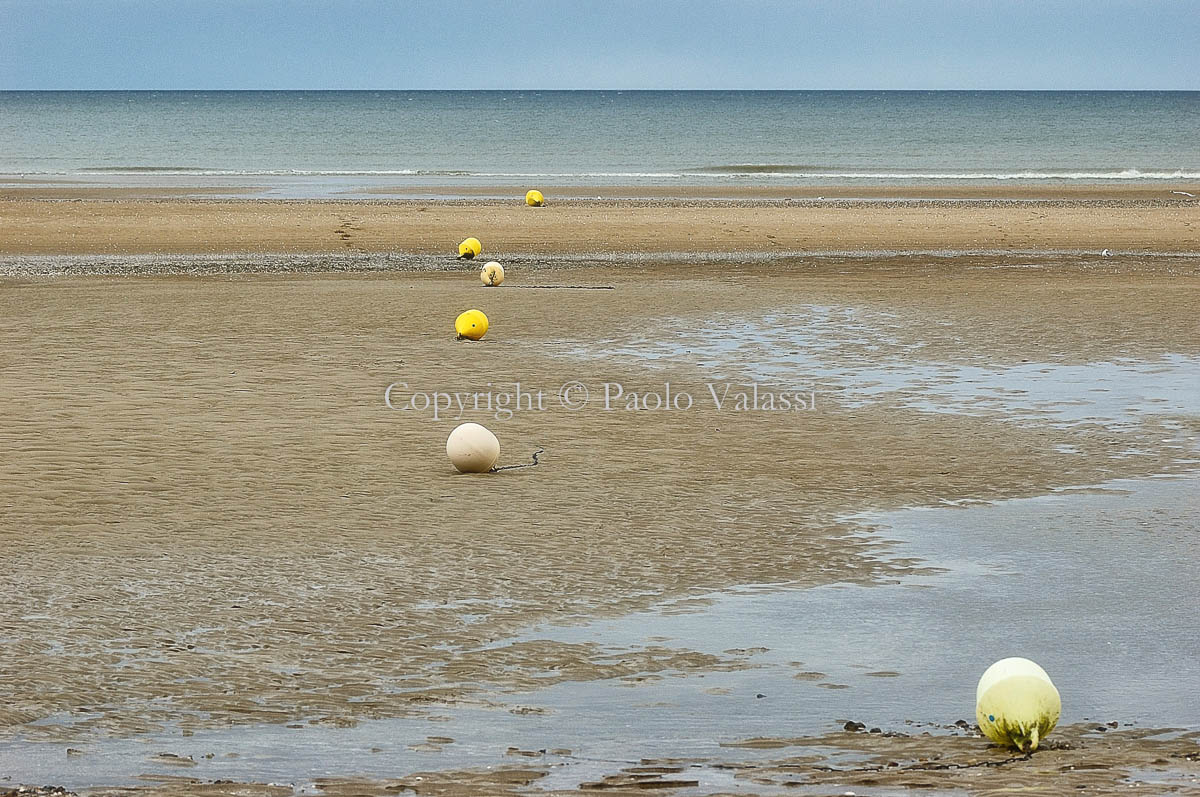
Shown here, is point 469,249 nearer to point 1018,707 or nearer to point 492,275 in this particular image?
point 492,275

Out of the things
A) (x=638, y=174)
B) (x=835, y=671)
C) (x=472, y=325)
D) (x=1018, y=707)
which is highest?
(x=638, y=174)

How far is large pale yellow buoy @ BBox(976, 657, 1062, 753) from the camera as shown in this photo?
18.3ft

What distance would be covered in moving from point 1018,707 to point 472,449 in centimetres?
537

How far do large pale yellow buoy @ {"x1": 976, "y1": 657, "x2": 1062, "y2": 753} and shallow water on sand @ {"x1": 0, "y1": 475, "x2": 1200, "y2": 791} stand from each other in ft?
1.16

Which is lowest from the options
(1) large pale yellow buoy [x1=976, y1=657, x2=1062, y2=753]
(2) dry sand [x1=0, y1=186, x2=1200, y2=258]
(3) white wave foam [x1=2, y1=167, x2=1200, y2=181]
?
(1) large pale yellow buoy [x1=976, y1=657, x2=1062, y2=753]

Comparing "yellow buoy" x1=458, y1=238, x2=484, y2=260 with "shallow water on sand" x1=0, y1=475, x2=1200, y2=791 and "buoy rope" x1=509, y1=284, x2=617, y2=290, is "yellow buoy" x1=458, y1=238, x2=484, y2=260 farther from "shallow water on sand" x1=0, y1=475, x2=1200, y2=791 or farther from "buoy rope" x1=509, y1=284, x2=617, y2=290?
"shallow water on sand" x1=0, y1=475, x2=1200, y2=791

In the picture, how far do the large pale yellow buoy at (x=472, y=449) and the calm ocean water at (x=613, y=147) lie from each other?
1663 inches

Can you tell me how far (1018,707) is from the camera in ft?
18.3

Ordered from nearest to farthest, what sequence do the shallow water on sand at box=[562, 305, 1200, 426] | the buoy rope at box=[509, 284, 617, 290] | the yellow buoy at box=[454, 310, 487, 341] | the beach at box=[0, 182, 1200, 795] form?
the beach at box=[0, 182, 1200, 795] < the shallow water on sand at box=[562, 305, 1200, 426] < the yellow buoy at box=[454, 310, 487, 341] < the buoy rope at box=[509, 284, 617, 290]

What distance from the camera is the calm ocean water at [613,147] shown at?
58.3 meters

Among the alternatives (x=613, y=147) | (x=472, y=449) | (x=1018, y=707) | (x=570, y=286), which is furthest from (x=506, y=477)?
(x=613, y=147)

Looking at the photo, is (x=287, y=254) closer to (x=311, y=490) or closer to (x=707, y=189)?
(x=311, y=490)

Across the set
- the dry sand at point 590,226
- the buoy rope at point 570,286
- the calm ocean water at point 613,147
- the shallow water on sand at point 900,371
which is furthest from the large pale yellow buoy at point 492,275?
the calm ocean water at point 613,147

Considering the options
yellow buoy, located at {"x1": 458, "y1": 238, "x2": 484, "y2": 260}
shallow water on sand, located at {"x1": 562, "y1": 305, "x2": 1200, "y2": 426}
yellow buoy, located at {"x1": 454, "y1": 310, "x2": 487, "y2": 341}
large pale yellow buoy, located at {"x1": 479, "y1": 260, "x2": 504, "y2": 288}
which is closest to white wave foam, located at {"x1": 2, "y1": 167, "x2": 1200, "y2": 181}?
yellow buoy, located at {"x1": 458, "y1": 238, "x2": 484, "y2": 260}
